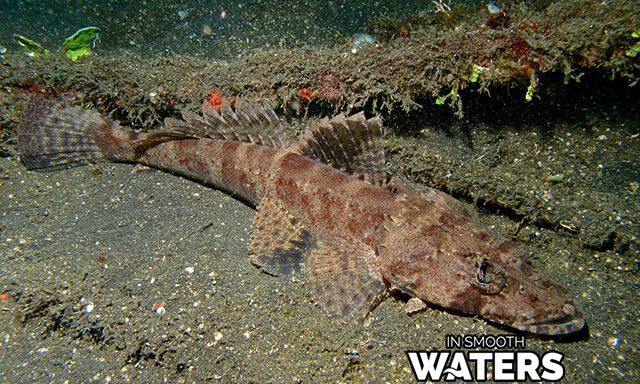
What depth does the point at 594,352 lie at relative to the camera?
95.6 inches

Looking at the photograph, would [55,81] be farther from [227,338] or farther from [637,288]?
[637,288]

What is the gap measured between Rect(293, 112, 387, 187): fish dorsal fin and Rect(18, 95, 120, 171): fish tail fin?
3.03m

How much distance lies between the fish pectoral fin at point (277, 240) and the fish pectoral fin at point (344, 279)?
0.17m

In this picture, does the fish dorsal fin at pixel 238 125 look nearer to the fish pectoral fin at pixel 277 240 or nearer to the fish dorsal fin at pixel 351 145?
the fish dorsal fin at pixel 351 145

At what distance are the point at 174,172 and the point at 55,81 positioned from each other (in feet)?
6.73

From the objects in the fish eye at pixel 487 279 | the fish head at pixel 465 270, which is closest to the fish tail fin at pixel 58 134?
the fish head at pixel 465 270

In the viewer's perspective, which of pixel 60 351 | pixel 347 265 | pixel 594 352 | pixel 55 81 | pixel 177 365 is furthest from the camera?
pixel 55 81

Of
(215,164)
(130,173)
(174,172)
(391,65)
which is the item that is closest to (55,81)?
(130,173)

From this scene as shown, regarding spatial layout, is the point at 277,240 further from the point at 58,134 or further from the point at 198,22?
the point at 198,22

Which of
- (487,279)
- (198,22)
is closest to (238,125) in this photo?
(198,22)

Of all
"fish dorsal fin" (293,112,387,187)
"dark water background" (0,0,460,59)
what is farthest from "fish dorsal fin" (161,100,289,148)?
"dark water background" (0,0,460,59)

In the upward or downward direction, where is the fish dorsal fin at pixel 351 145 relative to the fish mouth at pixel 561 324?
upward

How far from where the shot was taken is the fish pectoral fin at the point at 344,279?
9.47ft

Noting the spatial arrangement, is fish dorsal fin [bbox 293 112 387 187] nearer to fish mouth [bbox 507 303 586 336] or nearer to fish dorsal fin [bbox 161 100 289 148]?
fish dorsal fin [bbox 161 100 289 148]
